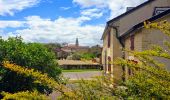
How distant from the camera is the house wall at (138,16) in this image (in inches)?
1213

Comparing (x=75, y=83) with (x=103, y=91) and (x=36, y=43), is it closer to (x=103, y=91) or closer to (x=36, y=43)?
(x=103, y=91)

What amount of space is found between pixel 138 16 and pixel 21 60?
13.1 meters

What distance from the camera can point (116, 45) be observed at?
34.1 meters

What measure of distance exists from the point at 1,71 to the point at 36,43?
13.4 feet

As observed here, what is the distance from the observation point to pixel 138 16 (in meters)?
32.3

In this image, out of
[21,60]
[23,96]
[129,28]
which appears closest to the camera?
[23,96]

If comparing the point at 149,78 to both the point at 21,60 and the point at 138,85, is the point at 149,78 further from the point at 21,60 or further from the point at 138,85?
the point at 21,60

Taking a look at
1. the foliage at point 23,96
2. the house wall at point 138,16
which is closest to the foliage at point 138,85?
the foliage at point 23,96

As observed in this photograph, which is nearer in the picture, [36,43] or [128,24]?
[36,43]

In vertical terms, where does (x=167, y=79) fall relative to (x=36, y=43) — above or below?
below

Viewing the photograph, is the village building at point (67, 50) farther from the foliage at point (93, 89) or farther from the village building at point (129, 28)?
the foliage at point (93, 89)

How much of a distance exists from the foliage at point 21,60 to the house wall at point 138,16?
34.9ft

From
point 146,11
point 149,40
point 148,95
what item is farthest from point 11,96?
point 146,11

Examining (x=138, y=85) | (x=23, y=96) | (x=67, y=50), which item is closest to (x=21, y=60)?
(x=138, y=85)
